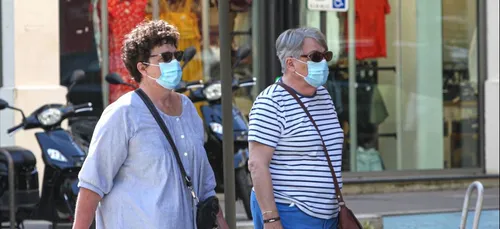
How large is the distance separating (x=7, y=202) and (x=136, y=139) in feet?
14.5

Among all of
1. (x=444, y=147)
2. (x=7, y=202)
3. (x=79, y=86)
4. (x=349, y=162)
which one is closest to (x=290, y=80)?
(x=7, y=202)

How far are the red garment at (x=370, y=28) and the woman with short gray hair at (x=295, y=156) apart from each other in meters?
8.64

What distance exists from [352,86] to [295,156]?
28.9 feet

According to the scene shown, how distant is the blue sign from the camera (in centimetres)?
1086

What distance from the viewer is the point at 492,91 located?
1427cm

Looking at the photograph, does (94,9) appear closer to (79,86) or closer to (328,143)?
(79,86)

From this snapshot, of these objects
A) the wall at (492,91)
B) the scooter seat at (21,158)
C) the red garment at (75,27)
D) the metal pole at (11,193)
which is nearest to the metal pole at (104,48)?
the red garment at (75,27)

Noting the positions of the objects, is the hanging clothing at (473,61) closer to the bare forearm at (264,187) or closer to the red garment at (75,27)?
the red garment at (75,27)

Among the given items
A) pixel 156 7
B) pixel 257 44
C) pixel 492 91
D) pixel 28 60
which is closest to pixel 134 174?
pixel 28 60

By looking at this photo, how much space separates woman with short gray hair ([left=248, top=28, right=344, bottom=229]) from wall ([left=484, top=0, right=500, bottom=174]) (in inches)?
374

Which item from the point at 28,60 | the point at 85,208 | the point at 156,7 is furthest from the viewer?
the point at 156,7

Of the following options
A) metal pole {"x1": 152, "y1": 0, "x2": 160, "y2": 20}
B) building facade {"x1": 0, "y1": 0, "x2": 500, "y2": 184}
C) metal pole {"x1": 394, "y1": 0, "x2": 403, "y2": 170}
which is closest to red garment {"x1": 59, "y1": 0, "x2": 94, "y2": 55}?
building facade {"x1": 0, "y1": 0, "x2": 500, "y2": 184}

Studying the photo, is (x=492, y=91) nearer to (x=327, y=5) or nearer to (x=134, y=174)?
(x=327, y=5)

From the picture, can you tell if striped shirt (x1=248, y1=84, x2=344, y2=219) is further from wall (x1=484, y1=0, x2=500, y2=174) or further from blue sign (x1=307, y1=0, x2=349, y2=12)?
wall (x1=484, y1=0, x2=500, y2=174)
